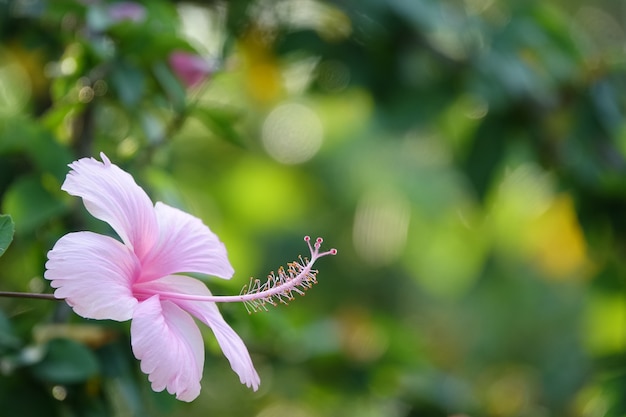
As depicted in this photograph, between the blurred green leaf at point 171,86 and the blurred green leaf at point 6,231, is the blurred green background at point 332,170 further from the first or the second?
the blurred green leaf at point 6,231

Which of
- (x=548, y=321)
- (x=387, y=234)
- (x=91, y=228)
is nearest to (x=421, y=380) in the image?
→ (x=91, y=228)

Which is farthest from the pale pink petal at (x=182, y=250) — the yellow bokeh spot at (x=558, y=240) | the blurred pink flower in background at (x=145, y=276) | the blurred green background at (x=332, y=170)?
the yellow bokeh spot at (x=558, y=240)

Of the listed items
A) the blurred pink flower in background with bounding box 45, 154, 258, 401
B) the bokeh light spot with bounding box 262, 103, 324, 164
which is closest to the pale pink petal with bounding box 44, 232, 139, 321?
the blurred pink flower in background with bounding box 45, 154, 258, 401

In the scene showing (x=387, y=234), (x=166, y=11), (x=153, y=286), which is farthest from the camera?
(x=387, y=234)

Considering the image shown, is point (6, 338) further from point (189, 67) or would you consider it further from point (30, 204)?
point (189, 67)

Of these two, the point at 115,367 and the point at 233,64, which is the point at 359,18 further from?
the point at 115,367

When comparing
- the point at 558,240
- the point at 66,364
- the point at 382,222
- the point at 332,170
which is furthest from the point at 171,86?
the point at 382,222

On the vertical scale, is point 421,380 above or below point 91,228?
below
